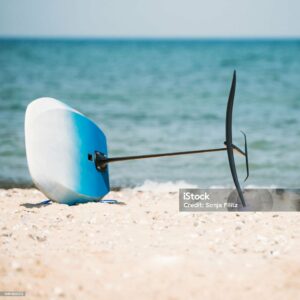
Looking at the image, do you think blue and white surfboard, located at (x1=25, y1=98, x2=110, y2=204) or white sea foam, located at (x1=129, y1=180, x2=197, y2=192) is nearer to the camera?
blue and white surfboard, located at (x1=25, y1=98, x2=110, y2=204)

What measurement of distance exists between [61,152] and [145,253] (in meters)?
1.60

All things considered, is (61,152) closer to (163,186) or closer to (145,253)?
(145,253)

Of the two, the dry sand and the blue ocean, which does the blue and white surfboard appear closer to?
the dry sand

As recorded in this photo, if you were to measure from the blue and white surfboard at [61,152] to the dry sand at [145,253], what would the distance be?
0.17 metres

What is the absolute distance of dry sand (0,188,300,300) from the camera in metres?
3.37

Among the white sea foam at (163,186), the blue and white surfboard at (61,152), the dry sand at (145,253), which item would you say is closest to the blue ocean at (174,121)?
the white sea foam at (163,186)

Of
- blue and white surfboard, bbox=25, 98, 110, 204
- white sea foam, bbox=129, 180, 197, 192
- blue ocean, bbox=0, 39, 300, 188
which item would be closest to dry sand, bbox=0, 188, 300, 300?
blue and white surfboard, bbox=25, 98, 110, 204

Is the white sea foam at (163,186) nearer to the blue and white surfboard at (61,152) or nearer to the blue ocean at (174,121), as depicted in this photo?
the blue ocean at (174,121)

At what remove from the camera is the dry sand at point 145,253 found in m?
3.37

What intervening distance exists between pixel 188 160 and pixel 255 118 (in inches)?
190

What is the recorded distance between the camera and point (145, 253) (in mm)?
3945

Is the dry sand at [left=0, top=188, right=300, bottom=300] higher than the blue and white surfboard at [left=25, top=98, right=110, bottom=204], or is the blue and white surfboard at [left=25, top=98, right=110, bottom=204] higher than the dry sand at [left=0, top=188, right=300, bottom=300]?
the blue and white surfboard at [left=25, top=98, right=110, bottom=204]

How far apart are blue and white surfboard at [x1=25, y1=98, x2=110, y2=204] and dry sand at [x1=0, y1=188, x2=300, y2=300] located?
174 millimetres

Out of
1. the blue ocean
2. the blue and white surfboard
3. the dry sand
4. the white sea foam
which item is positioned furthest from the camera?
the blue ocean
